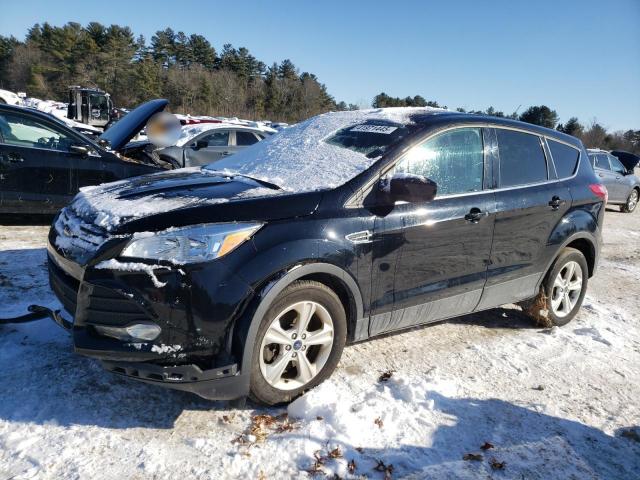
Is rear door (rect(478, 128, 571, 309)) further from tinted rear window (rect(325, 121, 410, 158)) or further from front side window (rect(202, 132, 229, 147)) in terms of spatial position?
front side window (rect(202, 132, 229, 147))

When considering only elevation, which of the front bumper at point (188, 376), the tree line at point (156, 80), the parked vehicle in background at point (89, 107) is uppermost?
the tree line at point (156, 80)

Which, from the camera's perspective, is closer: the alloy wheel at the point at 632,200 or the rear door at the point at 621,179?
the rear door at the point at 621,179

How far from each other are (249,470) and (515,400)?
1826mm

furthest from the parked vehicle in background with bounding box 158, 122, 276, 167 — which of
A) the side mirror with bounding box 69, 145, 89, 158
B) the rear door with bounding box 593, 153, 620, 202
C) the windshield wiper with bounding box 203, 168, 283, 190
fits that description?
the rear door with bounding box 593, 153, 620, 202

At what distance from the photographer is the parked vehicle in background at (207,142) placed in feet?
31.0

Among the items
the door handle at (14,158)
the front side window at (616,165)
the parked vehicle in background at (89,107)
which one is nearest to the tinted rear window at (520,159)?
the door handle at (14,158)

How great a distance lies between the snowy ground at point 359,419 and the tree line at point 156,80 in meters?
42.0

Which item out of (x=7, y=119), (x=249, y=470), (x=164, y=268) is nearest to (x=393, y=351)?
(x=249, y=470)

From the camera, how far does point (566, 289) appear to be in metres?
4.58

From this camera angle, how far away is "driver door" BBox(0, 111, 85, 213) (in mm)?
6051

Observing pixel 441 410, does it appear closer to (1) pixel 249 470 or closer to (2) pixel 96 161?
(1) pixel 249 470

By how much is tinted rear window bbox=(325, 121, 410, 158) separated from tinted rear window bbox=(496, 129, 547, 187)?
0.96 meters

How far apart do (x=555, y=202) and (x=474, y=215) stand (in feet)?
3.62

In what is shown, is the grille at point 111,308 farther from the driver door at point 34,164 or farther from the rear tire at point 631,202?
the rear tire at point 631,202
